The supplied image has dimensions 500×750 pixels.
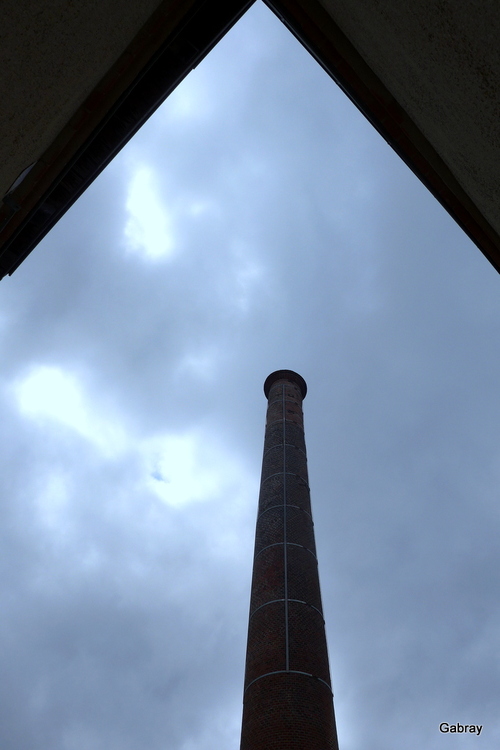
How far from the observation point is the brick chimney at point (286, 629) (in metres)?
7.90

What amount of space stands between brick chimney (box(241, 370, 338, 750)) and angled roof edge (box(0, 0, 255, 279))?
7712mm

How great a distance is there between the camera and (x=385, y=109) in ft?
8.73

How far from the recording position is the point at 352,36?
246cm

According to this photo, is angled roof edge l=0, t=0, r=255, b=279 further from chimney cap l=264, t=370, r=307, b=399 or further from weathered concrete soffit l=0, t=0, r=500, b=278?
chimney cap l=264, t=370, r=307, b=399

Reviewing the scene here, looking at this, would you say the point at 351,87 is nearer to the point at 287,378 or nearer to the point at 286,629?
the point at 286,629

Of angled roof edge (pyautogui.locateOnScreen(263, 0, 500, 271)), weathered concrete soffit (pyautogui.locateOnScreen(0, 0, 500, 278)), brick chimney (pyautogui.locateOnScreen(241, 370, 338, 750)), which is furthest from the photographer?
brick chimney (pyautogui.locateOnScreen(241, 370, 338, 750))

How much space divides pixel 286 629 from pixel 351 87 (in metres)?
8.88

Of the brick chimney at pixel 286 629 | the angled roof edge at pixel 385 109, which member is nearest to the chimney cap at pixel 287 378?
the brick chimney at pixel 286 629

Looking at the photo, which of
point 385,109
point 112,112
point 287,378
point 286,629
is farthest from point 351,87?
point 287,378

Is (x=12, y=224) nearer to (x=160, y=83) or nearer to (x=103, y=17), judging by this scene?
(x=160, y=83)

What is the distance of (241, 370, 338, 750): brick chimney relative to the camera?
25.9 ft

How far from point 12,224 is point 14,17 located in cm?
158

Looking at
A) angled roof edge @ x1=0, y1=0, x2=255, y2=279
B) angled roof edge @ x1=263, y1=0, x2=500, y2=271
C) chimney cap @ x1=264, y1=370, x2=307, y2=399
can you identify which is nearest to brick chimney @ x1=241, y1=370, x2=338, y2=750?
chimney cap @ x1=264, y1=370, x2=307, y2=399

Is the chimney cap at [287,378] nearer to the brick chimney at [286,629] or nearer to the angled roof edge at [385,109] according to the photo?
the brick chimney at [286,629]
